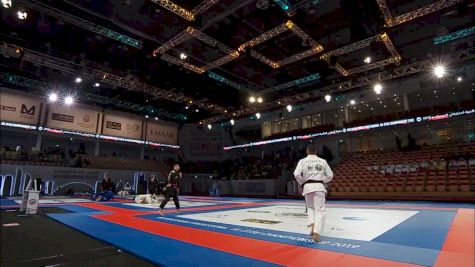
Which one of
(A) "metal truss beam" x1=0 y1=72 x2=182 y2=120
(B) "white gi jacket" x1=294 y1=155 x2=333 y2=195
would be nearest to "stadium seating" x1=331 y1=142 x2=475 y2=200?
(B) "white gi jacket" x1=294 y1=155 x2=333 y2=195

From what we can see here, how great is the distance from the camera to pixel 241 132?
29.6m

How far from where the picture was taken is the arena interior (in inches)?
159

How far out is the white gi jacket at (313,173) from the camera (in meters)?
4.20

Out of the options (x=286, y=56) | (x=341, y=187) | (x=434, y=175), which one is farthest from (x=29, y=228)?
(x=434, y=175)

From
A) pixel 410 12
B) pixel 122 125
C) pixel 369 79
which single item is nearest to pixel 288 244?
pixel 410 12

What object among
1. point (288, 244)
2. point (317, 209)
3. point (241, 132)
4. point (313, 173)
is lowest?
point (288, 244)

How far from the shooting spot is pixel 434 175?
13.9 metres

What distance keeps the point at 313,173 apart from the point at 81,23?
11789 mm

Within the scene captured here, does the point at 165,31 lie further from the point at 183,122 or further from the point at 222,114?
the point at 183,122

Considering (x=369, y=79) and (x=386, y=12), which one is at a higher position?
(x=386, y=12)

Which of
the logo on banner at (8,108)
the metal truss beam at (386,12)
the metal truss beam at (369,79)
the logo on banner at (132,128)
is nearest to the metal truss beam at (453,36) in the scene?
the metal truss beam at (369,79)

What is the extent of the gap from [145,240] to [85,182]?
20.7 metres

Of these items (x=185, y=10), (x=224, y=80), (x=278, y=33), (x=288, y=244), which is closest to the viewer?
(x=288, y=244)

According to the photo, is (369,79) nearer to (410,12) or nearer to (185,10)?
(410,12)
